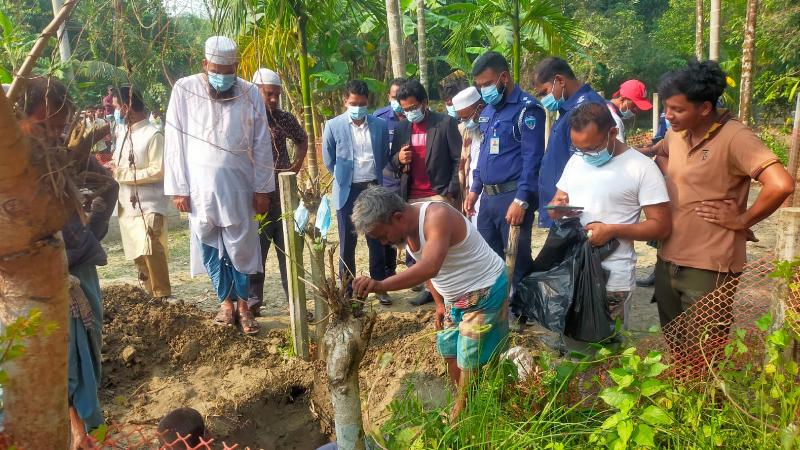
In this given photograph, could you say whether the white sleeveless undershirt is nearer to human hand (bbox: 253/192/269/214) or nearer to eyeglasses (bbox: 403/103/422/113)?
human hand (bbox: 253/192/269/214)

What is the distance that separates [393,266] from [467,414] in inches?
121

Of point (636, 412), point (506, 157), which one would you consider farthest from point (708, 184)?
point (506, 157)

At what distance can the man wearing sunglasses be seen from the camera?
2.89 meters

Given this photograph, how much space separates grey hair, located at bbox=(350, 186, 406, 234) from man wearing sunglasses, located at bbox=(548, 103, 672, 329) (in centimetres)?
91

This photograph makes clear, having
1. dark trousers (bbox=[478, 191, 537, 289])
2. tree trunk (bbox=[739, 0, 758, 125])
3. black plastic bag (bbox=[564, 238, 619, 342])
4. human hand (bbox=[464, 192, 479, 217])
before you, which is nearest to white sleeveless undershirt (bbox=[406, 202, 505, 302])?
black plastic bag (bbox=[564, 238, 619, 342])

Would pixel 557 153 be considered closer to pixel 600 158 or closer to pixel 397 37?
pixel 600 158

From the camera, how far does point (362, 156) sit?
16.9 feet

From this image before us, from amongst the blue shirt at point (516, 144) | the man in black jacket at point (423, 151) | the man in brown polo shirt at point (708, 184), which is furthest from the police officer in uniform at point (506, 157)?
the man in brown polo shirt at point (708, 184)

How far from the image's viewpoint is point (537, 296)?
3.11m

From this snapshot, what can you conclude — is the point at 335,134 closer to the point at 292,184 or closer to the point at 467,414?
the point at 292,184

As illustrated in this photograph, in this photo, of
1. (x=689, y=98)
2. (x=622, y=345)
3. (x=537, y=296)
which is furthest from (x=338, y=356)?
(x=689, y=98)

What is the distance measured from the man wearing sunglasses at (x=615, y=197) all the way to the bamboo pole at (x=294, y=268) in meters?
1.66

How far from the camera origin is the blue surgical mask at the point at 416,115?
208 inches

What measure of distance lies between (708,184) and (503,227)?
1.84 m
